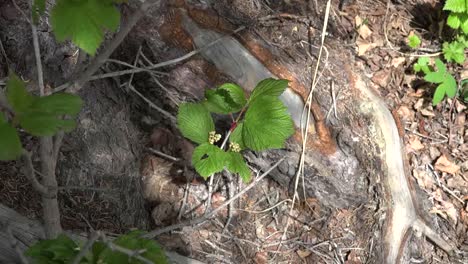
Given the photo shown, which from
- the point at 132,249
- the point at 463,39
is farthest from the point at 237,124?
the point at 463,39

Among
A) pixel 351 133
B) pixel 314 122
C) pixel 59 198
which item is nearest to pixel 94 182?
pixel 59 198

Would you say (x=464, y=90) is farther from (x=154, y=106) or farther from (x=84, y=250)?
(x=84, y=250)

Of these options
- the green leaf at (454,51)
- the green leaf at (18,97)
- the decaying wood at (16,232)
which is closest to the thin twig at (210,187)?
the decaying wood at (16,232)

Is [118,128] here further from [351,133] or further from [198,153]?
[351,133]

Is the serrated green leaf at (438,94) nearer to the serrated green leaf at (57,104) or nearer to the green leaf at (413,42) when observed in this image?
the green leaf at (413,42)

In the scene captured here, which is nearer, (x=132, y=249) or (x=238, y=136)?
(x=132, y=249)

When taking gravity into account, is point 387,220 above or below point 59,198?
below

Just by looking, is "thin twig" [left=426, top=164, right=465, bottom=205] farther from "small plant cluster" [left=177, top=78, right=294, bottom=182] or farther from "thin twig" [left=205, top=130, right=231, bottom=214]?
"thin twig" [left=205, top=130, right=231, bottom=214]

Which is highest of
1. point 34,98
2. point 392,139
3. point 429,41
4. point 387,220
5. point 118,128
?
point 34,98
